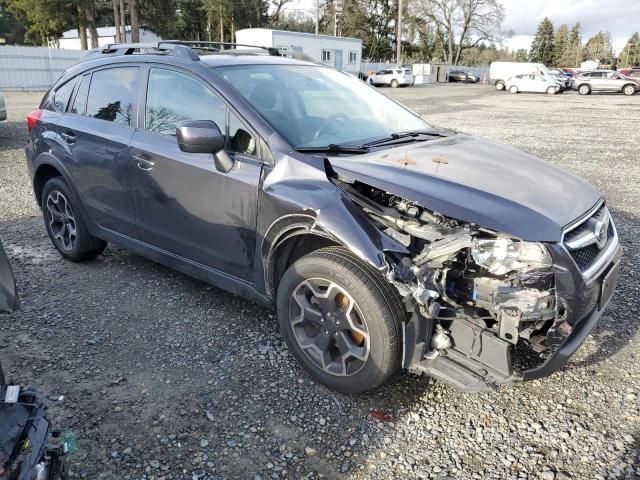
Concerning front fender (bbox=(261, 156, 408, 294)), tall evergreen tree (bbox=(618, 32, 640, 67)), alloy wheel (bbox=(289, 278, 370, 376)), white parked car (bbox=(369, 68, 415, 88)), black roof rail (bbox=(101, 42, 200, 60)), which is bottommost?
alloy wheel (bbox=(289, 278, 370, 376))

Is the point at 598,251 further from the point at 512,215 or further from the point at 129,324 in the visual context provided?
the point at 129,324

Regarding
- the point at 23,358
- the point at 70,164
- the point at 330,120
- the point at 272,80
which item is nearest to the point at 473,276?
the point at 330,120

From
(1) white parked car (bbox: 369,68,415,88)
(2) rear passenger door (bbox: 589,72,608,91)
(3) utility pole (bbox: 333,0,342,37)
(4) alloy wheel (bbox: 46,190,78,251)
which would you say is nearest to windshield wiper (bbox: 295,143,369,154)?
(4) alloy wheel (bbox: 46,190,78,251)

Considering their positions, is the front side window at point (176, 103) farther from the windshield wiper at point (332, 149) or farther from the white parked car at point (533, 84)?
the white parked car at point (533, 84)

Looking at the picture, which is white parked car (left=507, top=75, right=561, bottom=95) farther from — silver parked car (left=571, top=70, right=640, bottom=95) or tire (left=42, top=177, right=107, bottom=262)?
tire (left=42, top=177, right=107, bottom=262)

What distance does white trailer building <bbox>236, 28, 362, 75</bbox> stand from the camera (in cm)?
3509

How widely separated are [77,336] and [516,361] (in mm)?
2922

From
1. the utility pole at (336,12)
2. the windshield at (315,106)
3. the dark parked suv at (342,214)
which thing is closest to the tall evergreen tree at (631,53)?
the utility pole at (336,12)

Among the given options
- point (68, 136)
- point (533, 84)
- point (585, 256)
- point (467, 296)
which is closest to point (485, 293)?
point (467, 296)

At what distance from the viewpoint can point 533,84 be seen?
36.8 m

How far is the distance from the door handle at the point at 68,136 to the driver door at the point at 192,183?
880 mm

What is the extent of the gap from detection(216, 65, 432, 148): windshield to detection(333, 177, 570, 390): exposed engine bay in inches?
33.5

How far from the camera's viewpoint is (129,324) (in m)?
3.72

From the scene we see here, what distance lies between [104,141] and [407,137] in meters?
2.36
